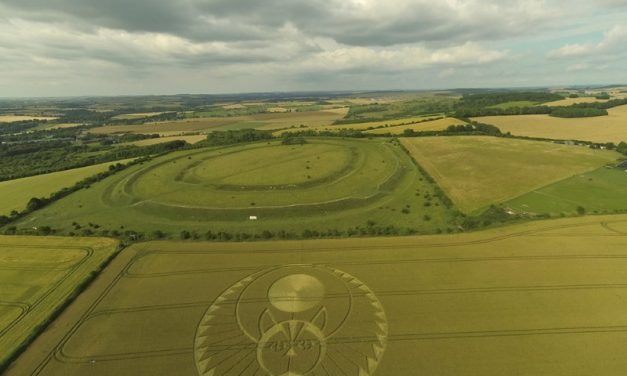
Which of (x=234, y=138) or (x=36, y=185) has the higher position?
(x=234, y=138)

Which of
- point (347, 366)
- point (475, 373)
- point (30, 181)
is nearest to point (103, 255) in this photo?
point (347, 366)

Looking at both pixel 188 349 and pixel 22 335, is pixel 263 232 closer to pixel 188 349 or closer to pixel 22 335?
pixel 188 349

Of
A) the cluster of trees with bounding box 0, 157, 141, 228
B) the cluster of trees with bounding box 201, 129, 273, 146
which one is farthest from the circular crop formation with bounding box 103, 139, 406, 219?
the cluster of trees with bounding box 201, 129, 273, 146

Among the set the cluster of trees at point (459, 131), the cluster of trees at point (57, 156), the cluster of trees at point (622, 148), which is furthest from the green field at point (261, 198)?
the cluster of trees at point (622, 148)

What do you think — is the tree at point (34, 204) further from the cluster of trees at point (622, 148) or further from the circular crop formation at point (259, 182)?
the cluster of trees at point (622, 148)

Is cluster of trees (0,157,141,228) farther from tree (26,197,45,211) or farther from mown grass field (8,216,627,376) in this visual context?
mown grass field (8,216,627,376)

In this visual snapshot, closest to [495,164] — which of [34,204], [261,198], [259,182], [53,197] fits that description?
[259,182]

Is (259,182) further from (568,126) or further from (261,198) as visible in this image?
(568,126)
